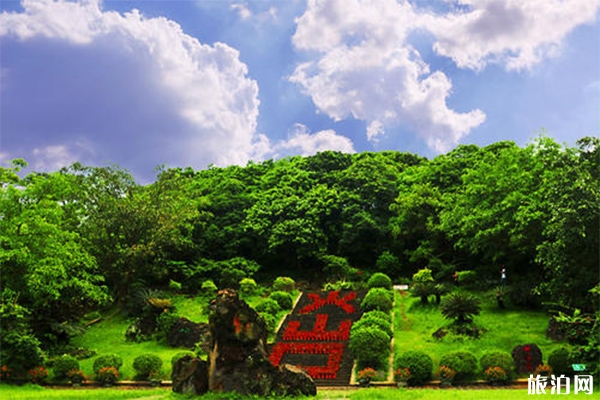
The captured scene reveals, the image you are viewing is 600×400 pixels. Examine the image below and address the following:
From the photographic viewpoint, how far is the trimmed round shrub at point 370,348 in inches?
730

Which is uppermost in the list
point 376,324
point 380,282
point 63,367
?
point 380,282

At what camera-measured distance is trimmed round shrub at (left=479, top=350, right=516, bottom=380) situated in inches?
651

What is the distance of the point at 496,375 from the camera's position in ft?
53.4

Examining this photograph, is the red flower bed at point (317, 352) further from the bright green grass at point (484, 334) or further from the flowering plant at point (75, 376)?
the flowering plant at point (75, 376)

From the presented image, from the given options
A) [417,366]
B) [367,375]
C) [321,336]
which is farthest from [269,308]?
[417,366]

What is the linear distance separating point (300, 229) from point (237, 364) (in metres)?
22.9

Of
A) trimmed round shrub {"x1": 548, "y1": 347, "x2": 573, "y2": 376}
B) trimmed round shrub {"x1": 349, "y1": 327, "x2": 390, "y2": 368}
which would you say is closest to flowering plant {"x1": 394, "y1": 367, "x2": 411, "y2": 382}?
trimmed round shrub {"x1": 349, "y1": 327, "x2": 390, "y2": 368}

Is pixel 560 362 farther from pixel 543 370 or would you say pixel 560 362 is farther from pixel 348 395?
pixel 348 395

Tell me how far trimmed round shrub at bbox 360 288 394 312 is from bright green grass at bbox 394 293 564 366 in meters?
0.69

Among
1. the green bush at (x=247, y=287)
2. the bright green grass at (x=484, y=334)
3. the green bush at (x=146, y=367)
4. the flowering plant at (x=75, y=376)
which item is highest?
the green bush at (x=247, y=287)

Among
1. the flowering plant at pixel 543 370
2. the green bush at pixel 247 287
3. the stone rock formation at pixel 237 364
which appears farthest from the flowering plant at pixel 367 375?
the green bush at pixel 247 287

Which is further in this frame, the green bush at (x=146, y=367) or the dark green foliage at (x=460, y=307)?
the dark green foliage at (x=460, y=307)

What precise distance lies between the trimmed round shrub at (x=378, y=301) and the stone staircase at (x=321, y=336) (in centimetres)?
73

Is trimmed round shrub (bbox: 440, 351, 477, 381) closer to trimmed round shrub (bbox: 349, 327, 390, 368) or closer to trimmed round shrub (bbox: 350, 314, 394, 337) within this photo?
trimmed round shrub (bbox: 349, 327, 390, 368)
